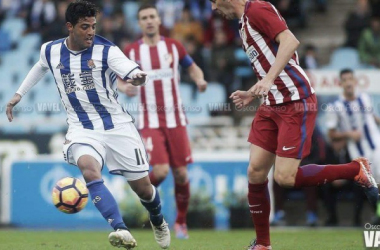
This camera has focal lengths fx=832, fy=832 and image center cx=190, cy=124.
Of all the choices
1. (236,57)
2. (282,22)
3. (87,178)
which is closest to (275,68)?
(282,22)

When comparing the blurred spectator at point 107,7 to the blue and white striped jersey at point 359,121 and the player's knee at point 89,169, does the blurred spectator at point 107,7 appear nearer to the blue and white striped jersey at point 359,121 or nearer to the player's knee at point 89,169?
the blue and white striped jersey at point 359,121

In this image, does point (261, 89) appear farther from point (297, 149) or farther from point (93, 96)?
point (93, 96)

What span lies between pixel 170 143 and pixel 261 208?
9.99 feet

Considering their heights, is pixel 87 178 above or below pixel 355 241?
above

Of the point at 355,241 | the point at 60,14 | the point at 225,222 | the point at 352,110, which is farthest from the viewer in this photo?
the point at 60,14

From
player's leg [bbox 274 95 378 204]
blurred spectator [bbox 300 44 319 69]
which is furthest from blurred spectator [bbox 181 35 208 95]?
player's leg [bbox 274 95 378 204]

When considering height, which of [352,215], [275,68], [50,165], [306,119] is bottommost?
[352,215]

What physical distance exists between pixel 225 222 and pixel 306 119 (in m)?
5.69

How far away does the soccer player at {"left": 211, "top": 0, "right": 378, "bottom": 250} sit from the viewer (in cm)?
701

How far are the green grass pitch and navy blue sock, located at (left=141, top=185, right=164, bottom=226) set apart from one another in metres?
0.44

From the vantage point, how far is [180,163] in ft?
33.4

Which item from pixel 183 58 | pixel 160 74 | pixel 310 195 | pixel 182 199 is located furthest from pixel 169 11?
pixel 182 199

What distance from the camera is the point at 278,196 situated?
12.9 m

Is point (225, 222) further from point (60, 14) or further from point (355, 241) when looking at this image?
point (60, 14)
